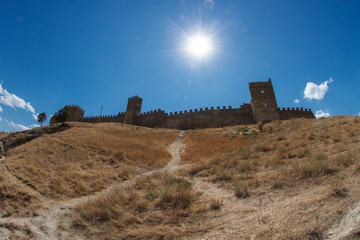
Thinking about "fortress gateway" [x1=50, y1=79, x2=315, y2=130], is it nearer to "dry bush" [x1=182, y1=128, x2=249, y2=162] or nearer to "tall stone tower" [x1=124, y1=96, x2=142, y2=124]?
"tall stone tower" [x1=124, y1=96, x2=142, y2=124]

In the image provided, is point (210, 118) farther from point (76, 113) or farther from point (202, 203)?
point (76, 113)

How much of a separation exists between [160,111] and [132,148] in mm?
24108

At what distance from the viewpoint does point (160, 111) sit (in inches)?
1499

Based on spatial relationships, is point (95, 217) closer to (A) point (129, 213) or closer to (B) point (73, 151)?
(A) point (129, 213)

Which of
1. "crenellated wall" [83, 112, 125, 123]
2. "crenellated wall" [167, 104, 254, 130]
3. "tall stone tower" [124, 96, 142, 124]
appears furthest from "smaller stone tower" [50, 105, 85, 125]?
"crenellated wall" [167, 104, 254, 130]

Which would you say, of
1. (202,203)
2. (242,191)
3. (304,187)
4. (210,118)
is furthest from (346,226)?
(210,118)

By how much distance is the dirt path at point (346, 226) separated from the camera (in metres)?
2.29

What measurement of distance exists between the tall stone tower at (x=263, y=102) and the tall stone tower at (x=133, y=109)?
24736mm

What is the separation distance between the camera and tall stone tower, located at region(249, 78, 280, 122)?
30.6 meters

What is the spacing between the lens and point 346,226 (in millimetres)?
2408

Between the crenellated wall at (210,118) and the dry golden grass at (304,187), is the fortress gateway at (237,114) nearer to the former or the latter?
the crenellated wall at (210,118)

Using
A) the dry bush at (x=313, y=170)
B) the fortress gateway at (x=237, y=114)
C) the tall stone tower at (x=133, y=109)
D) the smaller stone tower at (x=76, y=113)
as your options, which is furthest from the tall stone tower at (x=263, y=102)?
the smaller stone tower at (x=76, y=113)

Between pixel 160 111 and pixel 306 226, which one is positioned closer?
pixel 306 226

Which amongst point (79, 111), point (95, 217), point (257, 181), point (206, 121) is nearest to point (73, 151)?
point (95, 217)
